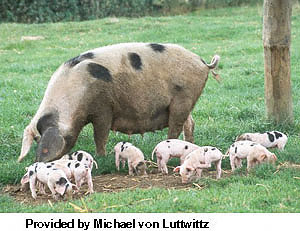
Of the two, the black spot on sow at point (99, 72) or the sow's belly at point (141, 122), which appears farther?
the sow's belly at point (141, 122)

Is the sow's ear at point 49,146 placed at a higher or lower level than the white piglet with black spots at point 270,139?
higher

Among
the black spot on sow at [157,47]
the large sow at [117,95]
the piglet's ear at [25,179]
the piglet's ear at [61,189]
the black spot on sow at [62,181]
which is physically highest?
the black spot on sow at [157,47]

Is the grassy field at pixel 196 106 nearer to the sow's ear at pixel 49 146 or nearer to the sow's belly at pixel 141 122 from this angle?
the sow's belly at pixel 141 122

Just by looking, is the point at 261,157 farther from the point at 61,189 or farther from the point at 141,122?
the point at 61,189

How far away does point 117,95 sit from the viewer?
303 inches

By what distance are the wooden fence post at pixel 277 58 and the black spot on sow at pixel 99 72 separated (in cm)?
276

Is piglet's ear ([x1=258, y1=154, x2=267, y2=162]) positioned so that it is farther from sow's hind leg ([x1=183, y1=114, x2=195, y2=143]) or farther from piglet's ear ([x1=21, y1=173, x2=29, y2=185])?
piglet's ear ([x1=21, y1=173, x2=29, y2=185])

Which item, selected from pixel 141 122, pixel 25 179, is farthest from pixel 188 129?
pixel 25 179

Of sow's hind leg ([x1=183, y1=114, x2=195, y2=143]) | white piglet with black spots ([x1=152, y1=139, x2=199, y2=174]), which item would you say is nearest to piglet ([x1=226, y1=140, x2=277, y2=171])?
white piglet with black spots ([x1=152, y1=139, x2=199, y2=174])

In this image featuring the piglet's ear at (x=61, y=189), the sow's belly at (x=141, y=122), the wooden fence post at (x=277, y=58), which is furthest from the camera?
the wooden fence post at (x=277, y=58)

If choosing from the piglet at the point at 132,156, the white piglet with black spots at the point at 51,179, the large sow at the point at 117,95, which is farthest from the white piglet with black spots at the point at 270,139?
the white piglet with black spots at the point at 51,179

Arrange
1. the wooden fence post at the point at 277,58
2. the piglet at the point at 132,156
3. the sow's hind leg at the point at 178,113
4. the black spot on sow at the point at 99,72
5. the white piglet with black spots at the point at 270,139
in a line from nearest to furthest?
the piglet at the point at 132,156, the black spot on sow at the point at 99,72, the white piglet with black spots at the point at 270,139, the sow's hind leg at the point at 178,113, the wooden fence post at the point at 277,58

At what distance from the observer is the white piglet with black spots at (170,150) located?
7.23 m
